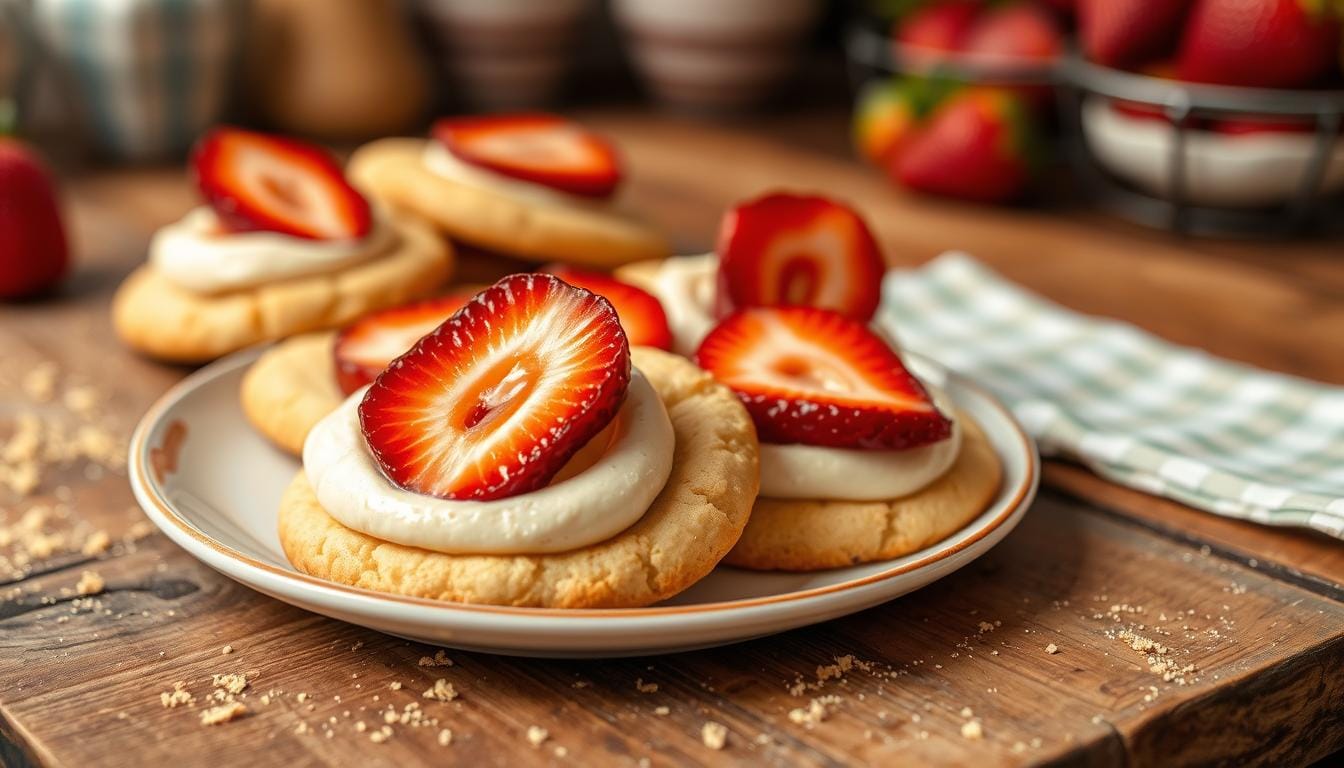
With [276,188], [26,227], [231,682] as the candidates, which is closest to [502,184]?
[276,188]

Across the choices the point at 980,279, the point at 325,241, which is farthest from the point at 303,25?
the point at 980,279

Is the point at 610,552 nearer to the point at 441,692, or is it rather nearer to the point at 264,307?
the point at 441,692

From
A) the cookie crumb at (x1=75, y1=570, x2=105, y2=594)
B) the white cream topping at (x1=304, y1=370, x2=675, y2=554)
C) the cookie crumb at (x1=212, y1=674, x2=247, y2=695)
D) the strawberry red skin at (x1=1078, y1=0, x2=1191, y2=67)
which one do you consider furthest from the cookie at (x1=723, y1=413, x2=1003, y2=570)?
the strawberry red skin at (x1=1078, y1=0, x2=1191, y2=67)

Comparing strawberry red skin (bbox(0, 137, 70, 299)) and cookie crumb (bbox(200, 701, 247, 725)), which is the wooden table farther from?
strawberry red skin (bbox(0, 137, 70, 299))

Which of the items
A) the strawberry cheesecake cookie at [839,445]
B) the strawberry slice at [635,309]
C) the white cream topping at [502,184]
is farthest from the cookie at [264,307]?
the strawberry cheesecake cookie at [839,445]

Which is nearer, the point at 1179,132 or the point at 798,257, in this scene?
the point at 798,257

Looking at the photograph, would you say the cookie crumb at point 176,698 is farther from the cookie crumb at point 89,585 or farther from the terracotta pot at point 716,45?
the terracotta pot at point 716,45
